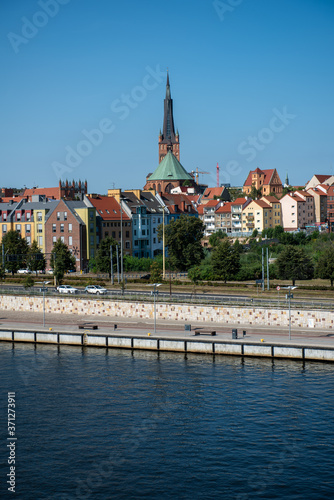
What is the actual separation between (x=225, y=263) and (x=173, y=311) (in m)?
24.9

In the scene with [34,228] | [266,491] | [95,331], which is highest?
[34,228]

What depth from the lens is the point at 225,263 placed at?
92875 millimetres

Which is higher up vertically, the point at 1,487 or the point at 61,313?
the point at 61,313

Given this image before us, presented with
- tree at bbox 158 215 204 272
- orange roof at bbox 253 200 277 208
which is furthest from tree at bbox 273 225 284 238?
tree at bbox 158 215 204 272

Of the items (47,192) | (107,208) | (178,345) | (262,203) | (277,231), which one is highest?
(47,192)

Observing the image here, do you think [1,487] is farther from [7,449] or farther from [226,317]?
[226,317]

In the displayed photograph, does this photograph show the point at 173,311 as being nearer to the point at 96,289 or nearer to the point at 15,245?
the point at 96,289

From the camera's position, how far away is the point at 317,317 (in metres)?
61.9

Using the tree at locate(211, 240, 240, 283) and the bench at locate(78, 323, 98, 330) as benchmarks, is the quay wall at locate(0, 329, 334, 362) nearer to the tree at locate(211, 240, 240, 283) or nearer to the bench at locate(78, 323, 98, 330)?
the bench at locate(78, 323, 98, 330)

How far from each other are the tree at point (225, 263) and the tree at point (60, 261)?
865 inches

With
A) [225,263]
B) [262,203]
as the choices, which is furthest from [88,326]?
[262,203]

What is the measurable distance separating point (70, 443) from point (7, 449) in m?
3.34

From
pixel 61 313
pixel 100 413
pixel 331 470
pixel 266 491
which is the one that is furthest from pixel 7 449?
pixel 61 313

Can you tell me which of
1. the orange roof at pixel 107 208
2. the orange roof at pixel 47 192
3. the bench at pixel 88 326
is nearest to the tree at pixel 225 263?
the bench at pixel 88 326
